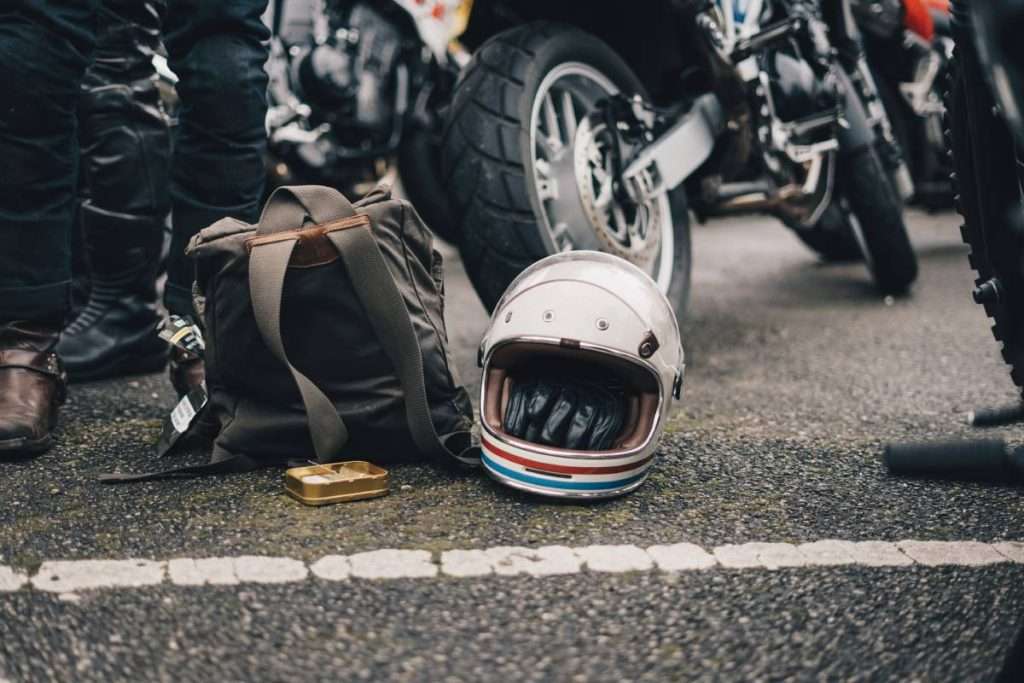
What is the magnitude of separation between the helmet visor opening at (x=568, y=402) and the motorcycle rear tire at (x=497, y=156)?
539mm

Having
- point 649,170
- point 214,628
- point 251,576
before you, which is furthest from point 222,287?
point 649,170

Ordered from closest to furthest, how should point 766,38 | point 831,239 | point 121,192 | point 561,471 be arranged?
1. point 561,471
2. point 121,192
3. point 766,38
4. point 831,239

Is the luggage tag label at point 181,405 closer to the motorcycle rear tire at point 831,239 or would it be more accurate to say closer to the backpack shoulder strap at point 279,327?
the backpack shoulder strap at point 279,327

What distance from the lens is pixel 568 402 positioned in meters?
1.74

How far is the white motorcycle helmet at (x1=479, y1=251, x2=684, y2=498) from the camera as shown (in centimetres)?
164

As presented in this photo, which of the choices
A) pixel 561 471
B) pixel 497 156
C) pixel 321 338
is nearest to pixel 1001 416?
pixel 561 471

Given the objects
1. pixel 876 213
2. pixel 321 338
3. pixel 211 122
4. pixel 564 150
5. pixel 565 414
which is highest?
pixel 211 122

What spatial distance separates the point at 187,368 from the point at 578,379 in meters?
0.80

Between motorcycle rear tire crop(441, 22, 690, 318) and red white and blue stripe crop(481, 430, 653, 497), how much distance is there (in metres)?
0.73

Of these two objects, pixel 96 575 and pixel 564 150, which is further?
pixel 564 150

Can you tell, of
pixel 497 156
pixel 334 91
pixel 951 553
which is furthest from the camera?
pixel 334 91

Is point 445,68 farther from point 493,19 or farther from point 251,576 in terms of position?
point 251,576

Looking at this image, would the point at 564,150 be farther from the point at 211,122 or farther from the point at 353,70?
the point at 353,70

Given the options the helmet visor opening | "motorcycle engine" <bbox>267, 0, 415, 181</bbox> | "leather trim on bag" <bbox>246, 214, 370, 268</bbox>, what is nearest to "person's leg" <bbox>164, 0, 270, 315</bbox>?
"leather trim on bag" <bbox>246, 214, 370, 268</bbox>
